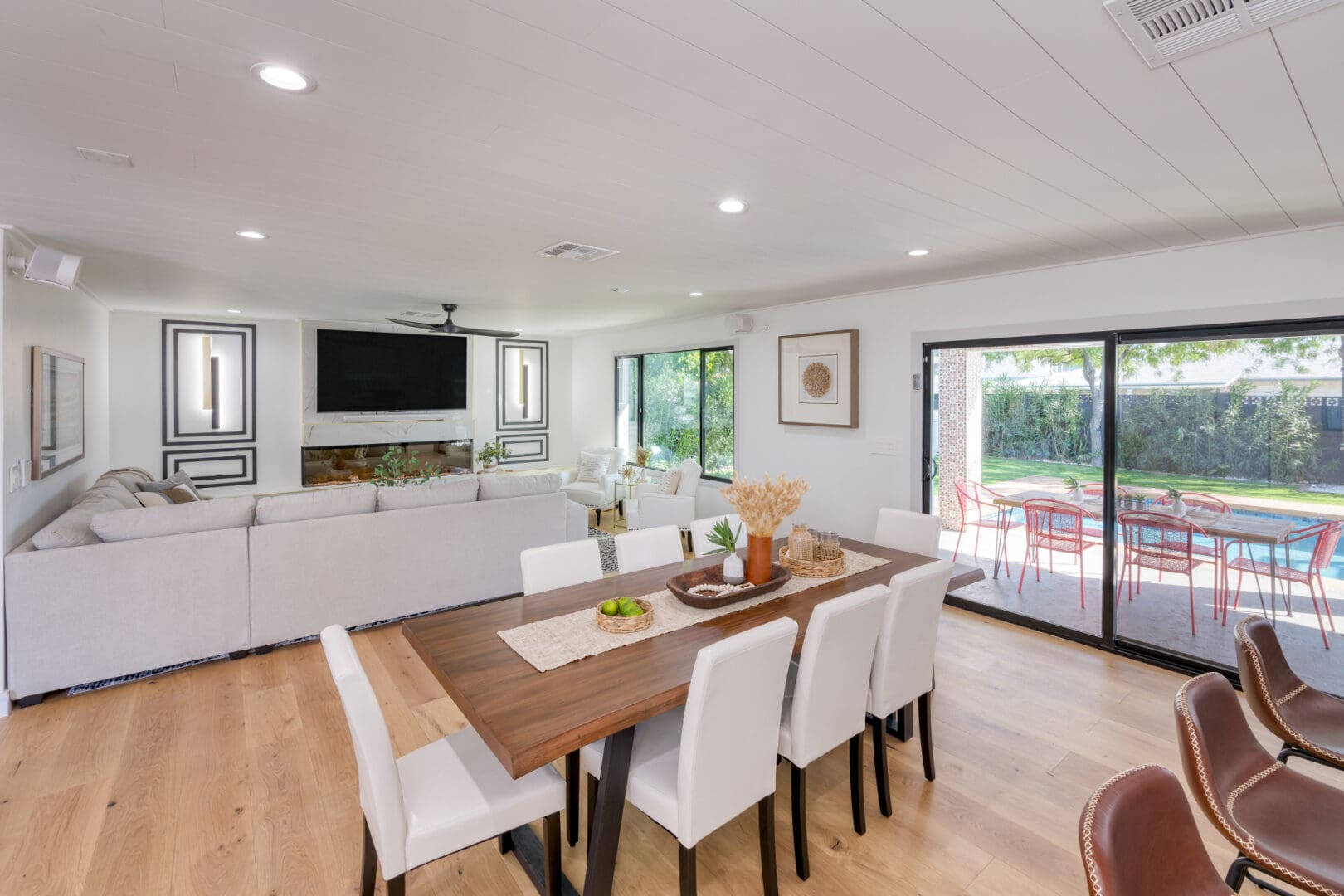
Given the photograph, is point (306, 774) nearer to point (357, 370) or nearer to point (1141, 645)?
point (1141, 645)

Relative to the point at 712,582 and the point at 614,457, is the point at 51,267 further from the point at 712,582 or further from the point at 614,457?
the point at 614,457

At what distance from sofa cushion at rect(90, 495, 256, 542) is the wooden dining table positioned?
2170 mm

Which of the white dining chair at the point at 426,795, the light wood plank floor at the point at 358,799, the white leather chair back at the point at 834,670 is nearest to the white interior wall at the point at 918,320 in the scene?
the light wood plank floor at the point at 358,799

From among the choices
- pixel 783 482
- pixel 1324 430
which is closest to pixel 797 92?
pixel 783 482

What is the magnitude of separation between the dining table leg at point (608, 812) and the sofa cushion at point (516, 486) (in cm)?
296

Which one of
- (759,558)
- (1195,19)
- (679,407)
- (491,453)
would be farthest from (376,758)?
(491,453)

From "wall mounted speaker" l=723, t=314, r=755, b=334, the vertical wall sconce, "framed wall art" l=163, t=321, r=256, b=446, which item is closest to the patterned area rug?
"wall mounted speaker" l=723, t=314, r=755, b=334

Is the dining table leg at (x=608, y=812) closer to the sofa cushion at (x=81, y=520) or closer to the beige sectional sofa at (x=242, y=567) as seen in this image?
the beige sectional sofa at (x=242, y=567)

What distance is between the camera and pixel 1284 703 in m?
1.98

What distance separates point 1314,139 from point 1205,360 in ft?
5.65

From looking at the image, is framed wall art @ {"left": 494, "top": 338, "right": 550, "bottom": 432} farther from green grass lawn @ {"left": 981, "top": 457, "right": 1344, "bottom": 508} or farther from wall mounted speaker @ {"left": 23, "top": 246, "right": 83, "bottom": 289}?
green grass lawn @ {"left": 981, "top": 457, "right": 1344, "bottom": 508}

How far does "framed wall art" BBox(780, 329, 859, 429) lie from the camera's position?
197 inches

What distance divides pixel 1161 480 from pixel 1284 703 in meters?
1.92

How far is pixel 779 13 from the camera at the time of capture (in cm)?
134
